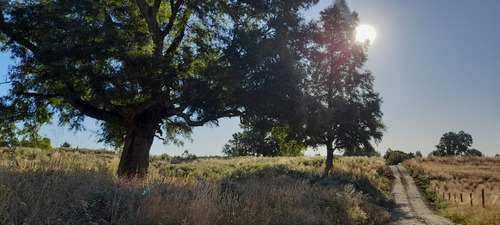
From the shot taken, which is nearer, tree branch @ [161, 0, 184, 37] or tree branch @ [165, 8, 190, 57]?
tree branch @ [161, 0, 184, 37]

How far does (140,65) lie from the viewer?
16562 millimetres

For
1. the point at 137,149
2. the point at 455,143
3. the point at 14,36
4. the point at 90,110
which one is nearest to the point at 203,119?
the point at 137,149

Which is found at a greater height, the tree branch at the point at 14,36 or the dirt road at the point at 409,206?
the tree branch at the point at 14,36

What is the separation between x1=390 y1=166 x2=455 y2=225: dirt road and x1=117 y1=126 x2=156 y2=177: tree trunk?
1391 cm

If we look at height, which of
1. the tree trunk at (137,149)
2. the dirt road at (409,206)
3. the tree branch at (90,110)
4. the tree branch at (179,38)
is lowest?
the dirt road at (409,206)

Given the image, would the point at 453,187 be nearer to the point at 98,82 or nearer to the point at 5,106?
the point at 98,82

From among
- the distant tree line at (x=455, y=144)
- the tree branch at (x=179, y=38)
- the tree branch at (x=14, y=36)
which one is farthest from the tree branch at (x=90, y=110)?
the distant tree line at (x=455, y=144)

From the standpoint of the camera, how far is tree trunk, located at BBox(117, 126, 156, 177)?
19964 millimetres

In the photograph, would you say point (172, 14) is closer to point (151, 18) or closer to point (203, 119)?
point (151, 18)

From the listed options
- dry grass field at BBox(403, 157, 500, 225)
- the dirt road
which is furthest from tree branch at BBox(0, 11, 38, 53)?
dry grass field at BBox(403, 157, 500, 225)

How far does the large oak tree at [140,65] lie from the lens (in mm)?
16031

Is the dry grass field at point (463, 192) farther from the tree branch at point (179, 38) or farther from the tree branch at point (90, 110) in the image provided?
the tree branch at point (90, 110)

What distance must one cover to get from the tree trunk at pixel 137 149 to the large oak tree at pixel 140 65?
57 mm

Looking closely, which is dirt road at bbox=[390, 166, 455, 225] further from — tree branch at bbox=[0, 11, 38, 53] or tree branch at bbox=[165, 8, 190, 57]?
tree branch at bbox=[0, 11, 38, 53]
